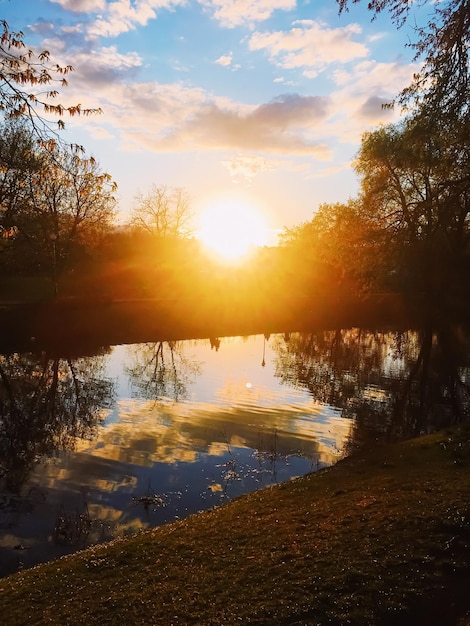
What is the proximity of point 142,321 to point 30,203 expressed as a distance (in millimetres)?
16486

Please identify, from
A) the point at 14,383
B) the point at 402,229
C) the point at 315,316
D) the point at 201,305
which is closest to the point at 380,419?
the point at 14,383

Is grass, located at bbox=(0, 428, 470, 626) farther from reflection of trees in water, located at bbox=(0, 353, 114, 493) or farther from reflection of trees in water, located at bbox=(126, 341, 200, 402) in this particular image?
reflection of trees in water, located at bbox=(126, 341, 200, 402)

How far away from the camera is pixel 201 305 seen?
2128 inches

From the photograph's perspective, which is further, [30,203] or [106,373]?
[30,203]

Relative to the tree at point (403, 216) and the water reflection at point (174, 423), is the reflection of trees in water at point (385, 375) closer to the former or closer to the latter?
the water reflection at point (174, 423)

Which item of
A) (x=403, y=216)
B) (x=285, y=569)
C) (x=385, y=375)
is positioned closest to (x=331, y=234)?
(x=403, y=216)

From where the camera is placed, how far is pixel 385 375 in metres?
23.8

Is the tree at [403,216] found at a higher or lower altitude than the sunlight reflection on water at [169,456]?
higher

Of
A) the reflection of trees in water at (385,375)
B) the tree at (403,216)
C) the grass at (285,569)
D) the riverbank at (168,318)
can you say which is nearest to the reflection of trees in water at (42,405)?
the riverbank at (168,318)

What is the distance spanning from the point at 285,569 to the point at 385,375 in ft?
63.8

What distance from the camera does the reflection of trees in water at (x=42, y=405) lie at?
12650 millimetres

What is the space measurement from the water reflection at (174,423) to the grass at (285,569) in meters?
2.34

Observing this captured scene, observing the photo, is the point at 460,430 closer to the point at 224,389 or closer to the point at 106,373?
the point at 224,389

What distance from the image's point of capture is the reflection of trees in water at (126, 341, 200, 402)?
2016 cm
